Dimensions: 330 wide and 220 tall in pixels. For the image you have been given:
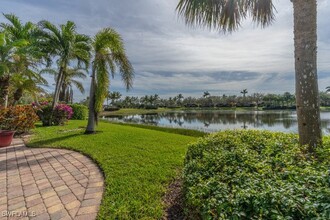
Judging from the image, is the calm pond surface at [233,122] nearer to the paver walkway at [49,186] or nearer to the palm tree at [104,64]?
the palm tree at [104,64]

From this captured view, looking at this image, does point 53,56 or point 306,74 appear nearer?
point 306,74

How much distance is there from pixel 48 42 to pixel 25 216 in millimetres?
13143

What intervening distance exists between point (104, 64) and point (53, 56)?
7123 millimetres

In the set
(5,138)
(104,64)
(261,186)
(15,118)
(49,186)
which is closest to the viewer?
(261,186)

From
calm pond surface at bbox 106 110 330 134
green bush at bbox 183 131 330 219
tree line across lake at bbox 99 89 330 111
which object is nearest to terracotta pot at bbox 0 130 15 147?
green bush at bbox 183 131 330 219

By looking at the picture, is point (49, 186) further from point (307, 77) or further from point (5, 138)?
point (5, 138)

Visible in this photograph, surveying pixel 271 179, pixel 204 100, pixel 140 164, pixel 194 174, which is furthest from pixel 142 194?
pixel 204 100

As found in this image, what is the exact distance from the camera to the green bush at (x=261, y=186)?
144 cm

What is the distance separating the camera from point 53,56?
45.0 feet

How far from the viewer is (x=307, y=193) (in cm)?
157

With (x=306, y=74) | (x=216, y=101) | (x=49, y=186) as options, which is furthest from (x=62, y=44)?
(x=216, y=101)

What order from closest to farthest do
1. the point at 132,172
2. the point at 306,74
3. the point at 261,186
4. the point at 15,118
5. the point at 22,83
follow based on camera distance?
the point at 261,186, the point at 306,74, the point at 132,172, the point at 15,118, the point at 22,83

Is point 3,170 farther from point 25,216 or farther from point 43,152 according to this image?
point 25,216

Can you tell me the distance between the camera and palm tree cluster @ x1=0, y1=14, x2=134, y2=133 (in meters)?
8.85
